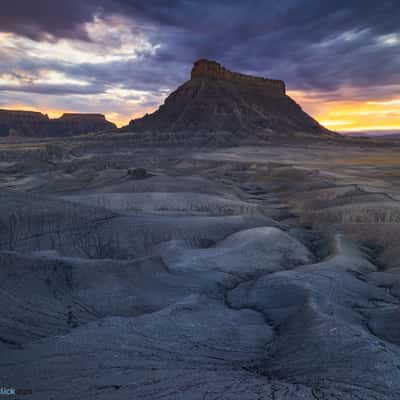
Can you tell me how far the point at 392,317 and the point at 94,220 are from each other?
8.84 metres

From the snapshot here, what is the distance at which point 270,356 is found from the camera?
496cm

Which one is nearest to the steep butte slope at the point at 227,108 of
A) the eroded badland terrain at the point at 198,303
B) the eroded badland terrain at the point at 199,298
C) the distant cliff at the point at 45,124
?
the distant cliff at the point at 45,124

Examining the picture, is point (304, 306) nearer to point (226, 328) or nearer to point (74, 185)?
point (226, 328)

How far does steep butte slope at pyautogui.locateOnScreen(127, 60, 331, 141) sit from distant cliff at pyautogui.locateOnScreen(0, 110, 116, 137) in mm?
34207

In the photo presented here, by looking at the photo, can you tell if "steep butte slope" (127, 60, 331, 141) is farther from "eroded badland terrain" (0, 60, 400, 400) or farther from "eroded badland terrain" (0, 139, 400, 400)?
"eroded badland terrain" (0, 139, 400, 400)

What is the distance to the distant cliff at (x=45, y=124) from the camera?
125m

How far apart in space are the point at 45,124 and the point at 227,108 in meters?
74.5

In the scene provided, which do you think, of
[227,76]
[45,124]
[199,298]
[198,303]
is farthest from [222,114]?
[198,303]

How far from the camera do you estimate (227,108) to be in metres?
89.1

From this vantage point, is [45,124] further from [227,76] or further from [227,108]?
[227,108]

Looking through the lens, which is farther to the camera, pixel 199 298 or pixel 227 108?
pixel 227 108

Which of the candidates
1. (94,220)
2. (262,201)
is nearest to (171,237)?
(94,220)

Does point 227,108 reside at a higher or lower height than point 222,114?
higher

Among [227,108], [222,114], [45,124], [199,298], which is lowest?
[199,298]
